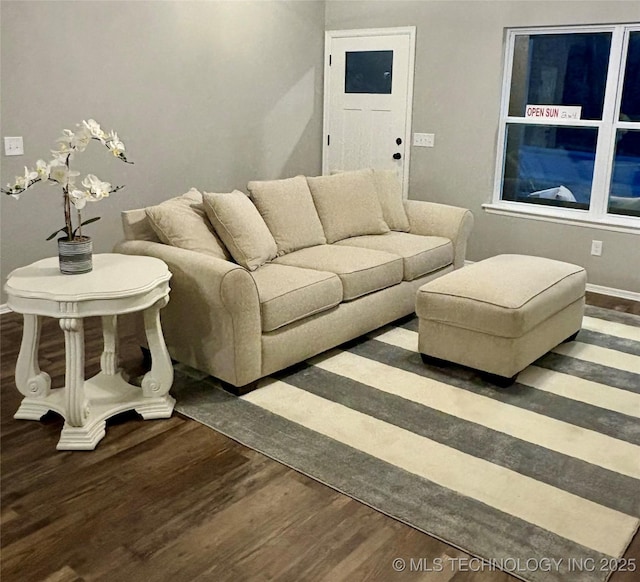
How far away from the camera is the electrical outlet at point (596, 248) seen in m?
5.22

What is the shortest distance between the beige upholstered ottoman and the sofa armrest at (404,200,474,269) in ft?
2.98

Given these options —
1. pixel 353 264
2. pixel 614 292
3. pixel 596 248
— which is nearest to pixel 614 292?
pixel 614 292

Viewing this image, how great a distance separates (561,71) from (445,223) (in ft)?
5.38

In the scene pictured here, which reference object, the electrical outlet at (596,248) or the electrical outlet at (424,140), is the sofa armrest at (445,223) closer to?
the electrical outlet at (596,248)

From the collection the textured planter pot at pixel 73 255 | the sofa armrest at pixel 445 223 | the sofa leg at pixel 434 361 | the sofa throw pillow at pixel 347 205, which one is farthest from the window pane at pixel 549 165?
the textured planter pot at pixel 73 255

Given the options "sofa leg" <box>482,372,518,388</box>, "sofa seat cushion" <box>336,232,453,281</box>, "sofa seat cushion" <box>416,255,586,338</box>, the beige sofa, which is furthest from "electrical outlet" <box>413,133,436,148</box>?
"sofa leg" <box>482,372,518,388</box>

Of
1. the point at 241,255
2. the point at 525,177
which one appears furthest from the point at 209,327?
the point at 525,177

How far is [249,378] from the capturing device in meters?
3.35

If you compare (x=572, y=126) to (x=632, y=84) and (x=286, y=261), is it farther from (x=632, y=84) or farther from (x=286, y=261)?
(x=286, y=261)

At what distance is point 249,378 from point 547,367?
1.66 metres

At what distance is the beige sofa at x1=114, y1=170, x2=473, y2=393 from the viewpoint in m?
3.31

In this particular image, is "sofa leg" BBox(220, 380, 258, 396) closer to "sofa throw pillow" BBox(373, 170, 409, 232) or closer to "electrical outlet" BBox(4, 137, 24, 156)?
"sofa throw pillow" BBox(373, 170, 409, 232)

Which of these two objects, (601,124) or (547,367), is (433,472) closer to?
(547,367)

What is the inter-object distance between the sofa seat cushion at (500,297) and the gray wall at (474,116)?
4.71ft
